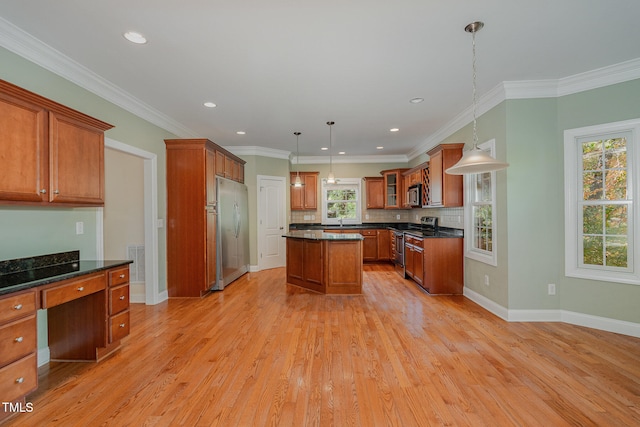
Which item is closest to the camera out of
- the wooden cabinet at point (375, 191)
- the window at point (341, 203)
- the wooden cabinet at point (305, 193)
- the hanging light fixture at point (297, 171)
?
the hanging light fixture at point (297, 171)

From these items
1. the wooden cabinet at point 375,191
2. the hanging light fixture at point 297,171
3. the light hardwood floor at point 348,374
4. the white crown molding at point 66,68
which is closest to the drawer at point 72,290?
the light hardwood floor at point 348,374

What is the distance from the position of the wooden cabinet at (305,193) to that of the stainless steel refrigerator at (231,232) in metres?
1.59

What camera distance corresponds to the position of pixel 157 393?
2.15 metres

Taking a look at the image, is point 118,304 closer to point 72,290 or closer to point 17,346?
point 72,290

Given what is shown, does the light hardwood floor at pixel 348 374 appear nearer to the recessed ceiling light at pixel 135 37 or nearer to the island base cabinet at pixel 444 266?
the island base cabinet at pixel 444 266

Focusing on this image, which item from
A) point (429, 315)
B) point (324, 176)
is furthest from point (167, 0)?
point (324, 176)

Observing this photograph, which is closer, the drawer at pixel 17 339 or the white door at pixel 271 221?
the drawer at pixel 17 339

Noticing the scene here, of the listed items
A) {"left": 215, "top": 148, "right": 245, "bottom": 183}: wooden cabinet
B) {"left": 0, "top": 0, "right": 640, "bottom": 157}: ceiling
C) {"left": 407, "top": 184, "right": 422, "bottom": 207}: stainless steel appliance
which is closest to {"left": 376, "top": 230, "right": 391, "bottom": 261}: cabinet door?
{"left": 407, "top": 184, "right": 422, "bottom": 207}: stainless steel appliance

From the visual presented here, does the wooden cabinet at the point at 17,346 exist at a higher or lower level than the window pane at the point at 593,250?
lower

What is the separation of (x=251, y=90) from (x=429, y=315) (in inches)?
138

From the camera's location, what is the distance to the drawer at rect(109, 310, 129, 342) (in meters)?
2.71

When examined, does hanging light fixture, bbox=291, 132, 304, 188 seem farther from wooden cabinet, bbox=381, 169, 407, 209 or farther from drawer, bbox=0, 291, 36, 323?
drawer, bbox=0, 291, 36, 323

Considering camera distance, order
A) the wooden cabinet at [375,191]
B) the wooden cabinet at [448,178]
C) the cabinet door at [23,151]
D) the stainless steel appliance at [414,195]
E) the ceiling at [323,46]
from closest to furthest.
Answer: the cabinet door at [23,151] → the ceiling at [323,46] → the wooden cabinet at [448,178] → the stainless steel appliance at [414,195] → the wooden cabinet at [375,191]

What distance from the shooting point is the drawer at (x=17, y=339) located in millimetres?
1792
